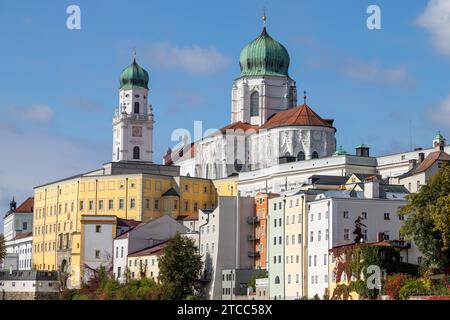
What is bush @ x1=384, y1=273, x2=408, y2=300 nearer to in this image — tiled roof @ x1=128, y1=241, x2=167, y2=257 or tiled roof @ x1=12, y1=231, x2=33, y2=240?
tiled roof @ x1=128, y1=241, x2=167, y2=257

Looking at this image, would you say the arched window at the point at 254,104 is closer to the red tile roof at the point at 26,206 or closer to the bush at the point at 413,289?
the red tile roof at the point at 26,206

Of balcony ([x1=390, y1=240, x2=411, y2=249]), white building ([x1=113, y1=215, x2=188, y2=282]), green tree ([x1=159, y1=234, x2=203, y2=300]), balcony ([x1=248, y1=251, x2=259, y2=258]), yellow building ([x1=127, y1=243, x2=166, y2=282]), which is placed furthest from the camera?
white building ([x1=113, y1=215, x2=188, y2=282])

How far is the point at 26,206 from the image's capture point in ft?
564

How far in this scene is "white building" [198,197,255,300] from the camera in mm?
91500

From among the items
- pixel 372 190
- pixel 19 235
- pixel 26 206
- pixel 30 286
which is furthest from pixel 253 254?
pixel 26 206

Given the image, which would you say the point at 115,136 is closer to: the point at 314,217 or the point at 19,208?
the point at 19,208

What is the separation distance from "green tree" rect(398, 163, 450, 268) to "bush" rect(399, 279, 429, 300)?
2.84 metres

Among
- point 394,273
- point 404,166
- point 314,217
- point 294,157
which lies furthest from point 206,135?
point 394,273

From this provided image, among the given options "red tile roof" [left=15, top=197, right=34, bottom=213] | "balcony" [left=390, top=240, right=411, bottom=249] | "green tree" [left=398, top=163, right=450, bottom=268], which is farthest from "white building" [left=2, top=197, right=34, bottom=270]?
"green tree" [left=398, top=163, right=450, bottom=268]

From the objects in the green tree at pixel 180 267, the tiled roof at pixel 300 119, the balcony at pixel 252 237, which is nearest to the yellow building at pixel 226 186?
the tiled roof at pixel 300 119

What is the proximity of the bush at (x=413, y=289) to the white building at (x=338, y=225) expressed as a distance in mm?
9162

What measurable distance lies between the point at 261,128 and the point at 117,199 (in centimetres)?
2274

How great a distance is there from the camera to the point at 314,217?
8075 centimetres

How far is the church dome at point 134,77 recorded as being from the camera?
15788 centimetres
